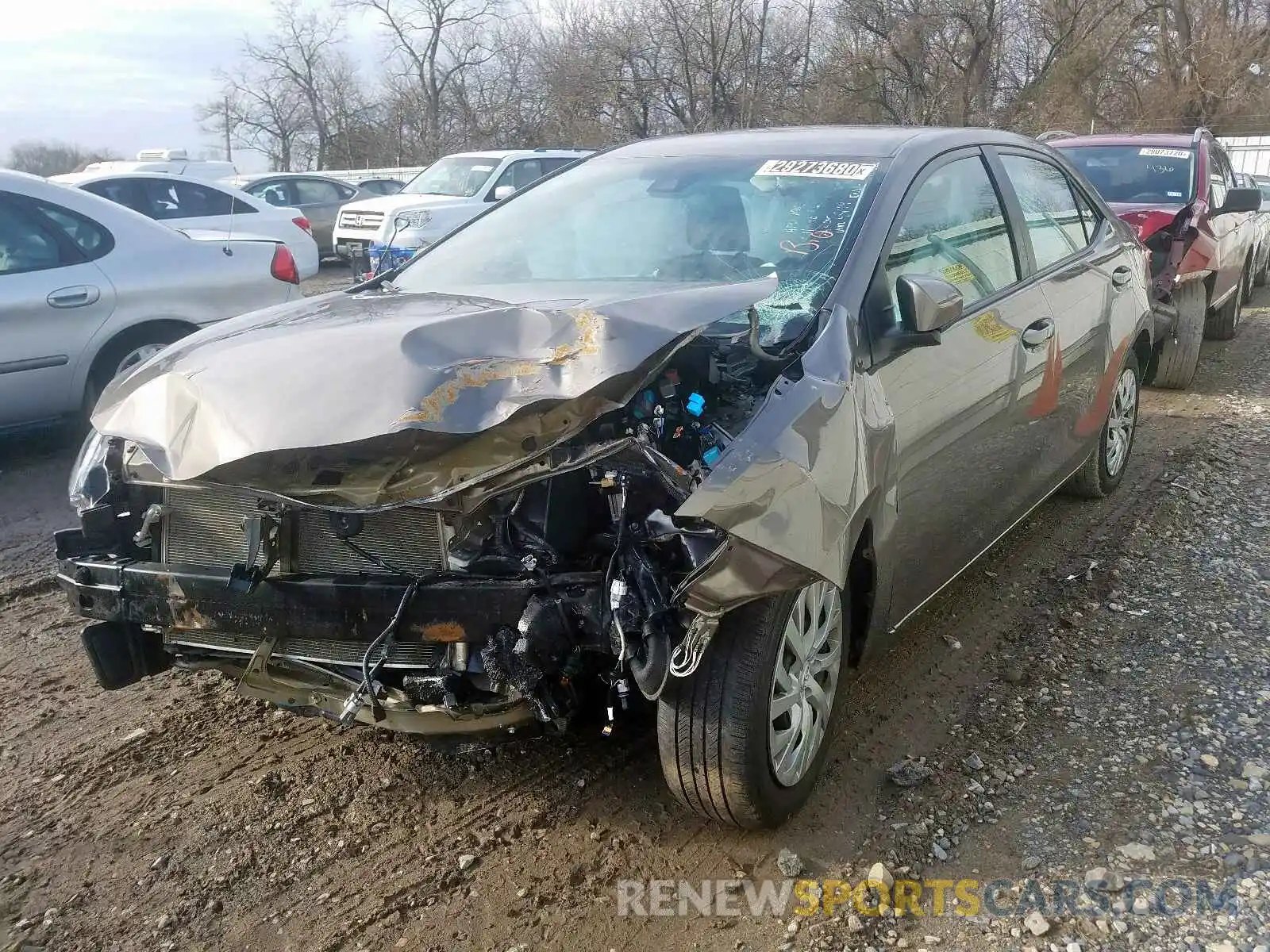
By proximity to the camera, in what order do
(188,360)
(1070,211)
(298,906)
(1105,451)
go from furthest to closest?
1. (1105,451)
2. (1070,211)
3. (188,360)
4. (298,906)

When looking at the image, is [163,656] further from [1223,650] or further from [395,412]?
[1223,650]

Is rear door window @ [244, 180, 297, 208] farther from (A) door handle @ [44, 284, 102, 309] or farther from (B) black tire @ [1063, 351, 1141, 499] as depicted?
(B) black tire @ [1063, 351, 1141, 499]

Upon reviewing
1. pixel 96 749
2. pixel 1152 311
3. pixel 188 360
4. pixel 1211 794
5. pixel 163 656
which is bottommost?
pixel 1211 794

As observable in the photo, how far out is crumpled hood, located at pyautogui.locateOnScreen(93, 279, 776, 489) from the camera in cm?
237

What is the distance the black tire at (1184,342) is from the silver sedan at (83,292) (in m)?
6.41

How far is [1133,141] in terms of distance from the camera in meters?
8.62

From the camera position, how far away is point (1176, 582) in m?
4.31

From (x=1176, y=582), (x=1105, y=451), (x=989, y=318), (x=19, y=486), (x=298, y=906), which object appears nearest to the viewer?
(x=298, y=906)

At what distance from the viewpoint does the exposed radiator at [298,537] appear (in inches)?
104

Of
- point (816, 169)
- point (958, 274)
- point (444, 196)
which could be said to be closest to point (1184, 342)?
point (958, 274)

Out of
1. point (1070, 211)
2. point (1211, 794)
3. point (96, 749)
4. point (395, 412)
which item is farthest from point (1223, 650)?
point (96, 749)

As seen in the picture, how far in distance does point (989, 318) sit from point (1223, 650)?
4.77 ft

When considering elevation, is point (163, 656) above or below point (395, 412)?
below

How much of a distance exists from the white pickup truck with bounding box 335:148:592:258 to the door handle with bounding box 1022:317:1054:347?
9.00 metres
